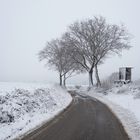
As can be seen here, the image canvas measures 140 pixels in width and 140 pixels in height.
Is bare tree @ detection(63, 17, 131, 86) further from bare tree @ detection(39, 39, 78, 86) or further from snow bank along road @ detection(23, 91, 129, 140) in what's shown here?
snow bank along road @ detection(23, 91, 129, 140)

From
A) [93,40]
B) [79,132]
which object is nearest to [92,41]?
[93,40]

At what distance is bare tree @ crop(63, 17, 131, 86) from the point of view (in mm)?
46844

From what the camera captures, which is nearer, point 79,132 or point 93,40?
point 79,132

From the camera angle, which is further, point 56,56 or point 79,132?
point 56,56

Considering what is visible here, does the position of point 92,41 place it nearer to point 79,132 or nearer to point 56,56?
point 56,56

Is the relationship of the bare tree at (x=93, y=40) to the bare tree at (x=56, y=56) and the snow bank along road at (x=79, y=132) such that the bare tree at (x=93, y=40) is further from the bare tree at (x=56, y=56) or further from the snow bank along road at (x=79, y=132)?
the snow bank along road at (x=79, y=132)

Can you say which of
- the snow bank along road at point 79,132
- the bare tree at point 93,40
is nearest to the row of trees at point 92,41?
the bare tree at point 93,40

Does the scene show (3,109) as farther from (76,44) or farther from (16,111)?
(76,44)

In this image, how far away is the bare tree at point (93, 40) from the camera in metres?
46.8

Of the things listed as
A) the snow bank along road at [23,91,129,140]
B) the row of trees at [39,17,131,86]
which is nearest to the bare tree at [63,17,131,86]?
the row of trees at [39,17,131,86]

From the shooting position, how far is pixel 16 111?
1337 centimetres

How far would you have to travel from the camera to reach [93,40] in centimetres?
4809

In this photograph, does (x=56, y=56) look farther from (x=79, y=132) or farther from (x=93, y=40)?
(x=79, y=132)

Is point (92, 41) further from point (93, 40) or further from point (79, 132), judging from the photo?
point (79, 132)
